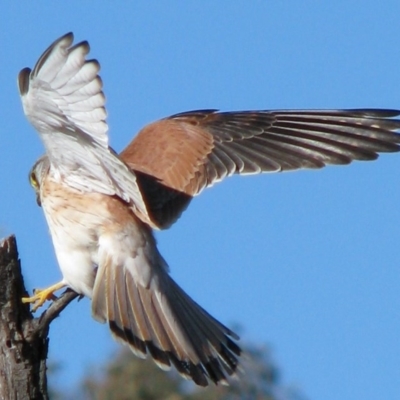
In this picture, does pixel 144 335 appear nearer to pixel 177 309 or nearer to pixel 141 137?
pixel 177 309

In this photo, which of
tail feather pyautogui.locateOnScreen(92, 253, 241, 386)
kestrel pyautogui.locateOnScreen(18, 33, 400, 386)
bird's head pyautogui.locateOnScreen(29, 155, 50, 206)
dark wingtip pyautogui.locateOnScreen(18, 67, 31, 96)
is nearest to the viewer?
dark wingtip pyautogui.locateOnScreen(18, 67, 31, 96)

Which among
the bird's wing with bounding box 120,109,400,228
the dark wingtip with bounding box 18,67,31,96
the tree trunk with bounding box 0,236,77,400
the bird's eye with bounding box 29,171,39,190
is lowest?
the tree trunk with bounding box 0,236,77,400

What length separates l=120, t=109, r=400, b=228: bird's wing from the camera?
26.2 ft

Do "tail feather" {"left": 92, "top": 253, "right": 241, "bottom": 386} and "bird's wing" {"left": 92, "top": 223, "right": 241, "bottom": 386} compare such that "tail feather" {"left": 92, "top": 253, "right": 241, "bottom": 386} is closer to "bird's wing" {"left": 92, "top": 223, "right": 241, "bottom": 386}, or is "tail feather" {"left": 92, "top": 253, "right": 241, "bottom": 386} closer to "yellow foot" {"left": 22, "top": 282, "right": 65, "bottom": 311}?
"bird's wing" {"left": 92, "top": 223, "right": 241, "bottom": 386}

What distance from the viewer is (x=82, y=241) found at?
746 cm

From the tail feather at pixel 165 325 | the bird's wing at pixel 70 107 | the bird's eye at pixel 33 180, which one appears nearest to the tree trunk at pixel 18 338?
the tail feather at pixel 165 325

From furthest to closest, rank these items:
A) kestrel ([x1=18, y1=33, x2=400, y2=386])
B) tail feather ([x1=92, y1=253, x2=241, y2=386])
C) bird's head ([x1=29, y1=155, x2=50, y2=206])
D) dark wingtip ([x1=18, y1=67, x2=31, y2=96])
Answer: bird's head ([x1=29, y1=155, x2=50, y2=206]), tail feather ([x1=92, y1=253, x2=241, y2=386]), kestrel ([x1=18, y1=33, x2=400, y2=386]), dark wingtip ([x1=18, y1=67, x2=31, y2=96])

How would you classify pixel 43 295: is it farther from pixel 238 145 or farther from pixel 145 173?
pixel 238 145

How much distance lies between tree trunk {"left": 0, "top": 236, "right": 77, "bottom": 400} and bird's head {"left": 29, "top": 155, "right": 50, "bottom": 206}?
1.18 metres

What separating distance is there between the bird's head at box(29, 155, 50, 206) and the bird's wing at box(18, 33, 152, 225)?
2.25 ft

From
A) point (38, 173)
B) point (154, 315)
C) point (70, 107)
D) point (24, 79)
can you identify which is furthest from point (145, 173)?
point (24, 79)

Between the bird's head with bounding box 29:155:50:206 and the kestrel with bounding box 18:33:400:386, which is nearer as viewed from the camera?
the kestrel with bounding box 18:33:400:386

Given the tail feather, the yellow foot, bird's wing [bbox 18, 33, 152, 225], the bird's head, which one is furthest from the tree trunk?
the bird's head

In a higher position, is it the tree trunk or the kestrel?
the kestrel
